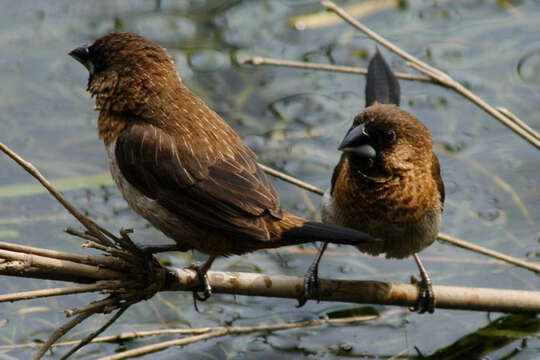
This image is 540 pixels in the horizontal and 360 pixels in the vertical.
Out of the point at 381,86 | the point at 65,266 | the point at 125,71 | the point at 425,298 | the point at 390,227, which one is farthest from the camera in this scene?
the point at 381,86

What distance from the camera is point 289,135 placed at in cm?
577

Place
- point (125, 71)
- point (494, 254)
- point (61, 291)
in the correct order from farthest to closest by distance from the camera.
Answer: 1. point (494, 254)
2. point (125, 71)
3. point (61, 291)

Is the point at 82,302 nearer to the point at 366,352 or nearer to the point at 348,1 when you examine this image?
the point at 366,352

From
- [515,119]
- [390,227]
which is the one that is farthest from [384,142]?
[515,119]

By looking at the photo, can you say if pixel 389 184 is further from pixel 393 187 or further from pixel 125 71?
pixel 125 71

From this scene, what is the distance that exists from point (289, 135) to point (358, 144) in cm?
191

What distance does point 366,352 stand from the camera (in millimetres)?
4395

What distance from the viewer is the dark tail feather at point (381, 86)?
4.78 metres

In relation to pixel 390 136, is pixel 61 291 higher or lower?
lower

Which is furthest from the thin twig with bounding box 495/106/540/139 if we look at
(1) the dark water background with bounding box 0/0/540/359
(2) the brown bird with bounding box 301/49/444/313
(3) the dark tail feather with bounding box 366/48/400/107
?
(1) the dark water background with bounding box 0/0/540/359

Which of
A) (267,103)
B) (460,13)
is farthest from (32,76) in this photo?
(460,13)

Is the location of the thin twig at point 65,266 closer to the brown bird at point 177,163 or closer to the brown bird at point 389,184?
the brown bird at point 177,163

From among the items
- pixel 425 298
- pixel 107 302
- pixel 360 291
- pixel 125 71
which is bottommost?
pixel 425 298

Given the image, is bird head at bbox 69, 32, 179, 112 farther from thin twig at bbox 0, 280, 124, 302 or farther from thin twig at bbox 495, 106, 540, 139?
thin twig at bbox 495, 106, 540, 139
